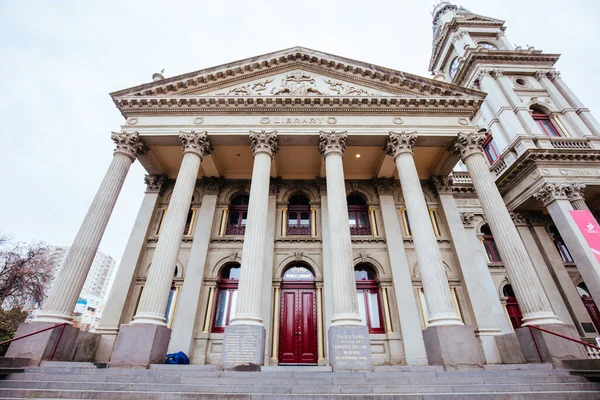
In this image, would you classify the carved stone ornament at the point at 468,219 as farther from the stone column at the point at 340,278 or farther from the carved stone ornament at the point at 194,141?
the carved stone ornament at the point at 194,141

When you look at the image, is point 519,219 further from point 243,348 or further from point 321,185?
point 243,348

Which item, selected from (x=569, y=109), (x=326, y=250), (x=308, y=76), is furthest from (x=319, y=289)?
(x=569, y=109)

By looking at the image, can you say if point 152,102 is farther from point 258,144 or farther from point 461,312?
point 461,312

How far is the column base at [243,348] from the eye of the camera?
25.9ft

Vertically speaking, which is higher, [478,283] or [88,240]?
[88,240]

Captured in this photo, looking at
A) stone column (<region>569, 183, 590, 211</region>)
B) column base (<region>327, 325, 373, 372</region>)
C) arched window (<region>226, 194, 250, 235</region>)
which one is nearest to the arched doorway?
arched window (<region>226, 194, 250, 235</region>)

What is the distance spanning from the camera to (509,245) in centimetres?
1021

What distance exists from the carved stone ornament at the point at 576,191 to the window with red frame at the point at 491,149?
15.3ft

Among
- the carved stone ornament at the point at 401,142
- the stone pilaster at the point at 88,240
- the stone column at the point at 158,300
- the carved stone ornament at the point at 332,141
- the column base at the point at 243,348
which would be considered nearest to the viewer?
the column base at the point at 243,348

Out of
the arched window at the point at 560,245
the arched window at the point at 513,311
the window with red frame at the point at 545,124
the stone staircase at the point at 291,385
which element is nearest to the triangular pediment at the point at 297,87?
the stone staircase at the point at 291,385

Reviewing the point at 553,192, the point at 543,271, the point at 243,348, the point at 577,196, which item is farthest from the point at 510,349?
the point at 577,196

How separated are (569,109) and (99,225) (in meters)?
26.5

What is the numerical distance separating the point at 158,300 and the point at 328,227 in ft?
24.9

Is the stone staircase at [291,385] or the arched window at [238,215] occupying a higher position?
the arched window at [238,215]
